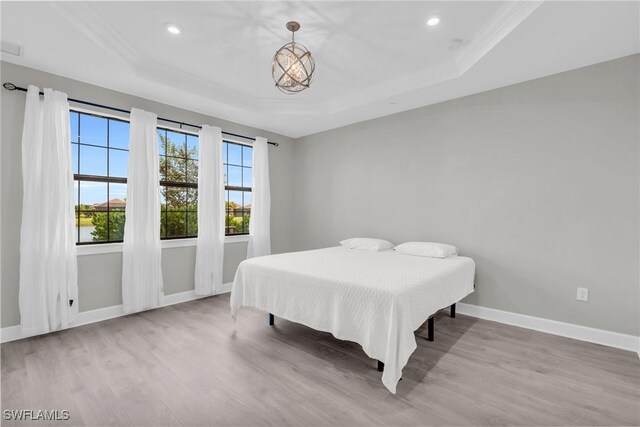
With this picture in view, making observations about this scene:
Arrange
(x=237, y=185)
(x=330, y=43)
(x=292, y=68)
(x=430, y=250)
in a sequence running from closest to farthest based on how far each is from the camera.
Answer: (x=292, y=68)
(x=330, y=43)
(x=430, y=250)
(x=237, y=185)

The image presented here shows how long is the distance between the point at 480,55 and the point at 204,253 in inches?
150

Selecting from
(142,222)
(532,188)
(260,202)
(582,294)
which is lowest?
(582,294)

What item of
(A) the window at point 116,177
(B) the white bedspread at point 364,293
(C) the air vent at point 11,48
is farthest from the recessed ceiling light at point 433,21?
(C) the air vent at point 11,48

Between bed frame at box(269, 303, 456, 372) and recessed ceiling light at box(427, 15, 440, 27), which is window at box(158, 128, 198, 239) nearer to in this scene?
bed frame at box(269, 303, 456, 372)

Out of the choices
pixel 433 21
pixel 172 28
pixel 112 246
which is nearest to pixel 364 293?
pixel 433 21

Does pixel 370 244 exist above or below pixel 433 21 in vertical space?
below

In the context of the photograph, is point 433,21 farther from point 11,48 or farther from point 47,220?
point 47,220

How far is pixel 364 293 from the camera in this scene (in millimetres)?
2061

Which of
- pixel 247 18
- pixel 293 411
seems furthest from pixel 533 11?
pixel 293 411

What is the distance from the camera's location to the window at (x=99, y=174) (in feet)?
10.4

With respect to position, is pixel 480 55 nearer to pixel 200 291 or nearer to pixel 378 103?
pixel 378 103

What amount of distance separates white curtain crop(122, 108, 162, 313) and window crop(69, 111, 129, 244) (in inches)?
9.2

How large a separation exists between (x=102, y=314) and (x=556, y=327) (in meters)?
4.69

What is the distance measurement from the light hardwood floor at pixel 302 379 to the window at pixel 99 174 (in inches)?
45.7
